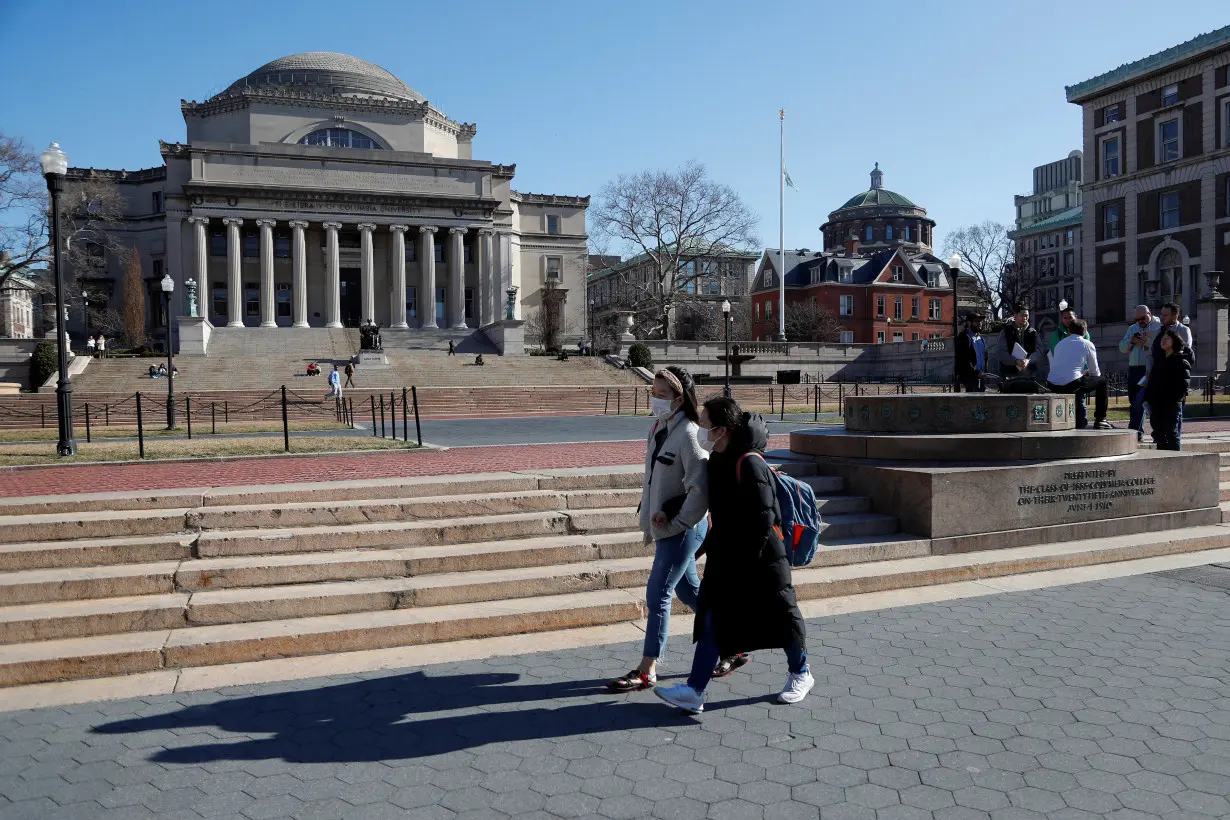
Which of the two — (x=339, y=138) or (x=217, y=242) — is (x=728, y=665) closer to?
(x=217, y=242)

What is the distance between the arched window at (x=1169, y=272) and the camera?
161 feet

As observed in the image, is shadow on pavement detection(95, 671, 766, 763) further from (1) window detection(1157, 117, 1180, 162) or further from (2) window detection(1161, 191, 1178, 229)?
(1) window detection(1157, 117, 1180, 162)

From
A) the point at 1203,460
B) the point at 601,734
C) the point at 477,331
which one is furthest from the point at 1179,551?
the point at 477,331

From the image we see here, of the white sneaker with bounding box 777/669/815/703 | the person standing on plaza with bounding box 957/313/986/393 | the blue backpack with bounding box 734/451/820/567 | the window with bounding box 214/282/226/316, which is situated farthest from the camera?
the window with bounding box 214/282/226/316

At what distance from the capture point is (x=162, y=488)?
30.9 ft

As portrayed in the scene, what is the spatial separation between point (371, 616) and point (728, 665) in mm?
2840

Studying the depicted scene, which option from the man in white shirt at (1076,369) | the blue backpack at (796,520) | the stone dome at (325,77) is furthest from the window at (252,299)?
the blue backpack at (796,520)

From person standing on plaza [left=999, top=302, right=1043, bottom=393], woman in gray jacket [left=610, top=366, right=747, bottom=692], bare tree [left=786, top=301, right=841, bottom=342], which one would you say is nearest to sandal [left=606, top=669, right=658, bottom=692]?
woman in gray jacket [left=610, top=366, right=747, bottom=692]

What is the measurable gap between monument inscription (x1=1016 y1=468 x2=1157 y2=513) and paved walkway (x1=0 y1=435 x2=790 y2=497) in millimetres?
4849

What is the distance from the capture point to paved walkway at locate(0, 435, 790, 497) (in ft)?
32.8

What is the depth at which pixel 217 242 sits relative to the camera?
6612 cm

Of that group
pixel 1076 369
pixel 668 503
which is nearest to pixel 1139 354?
pixel 1076 369

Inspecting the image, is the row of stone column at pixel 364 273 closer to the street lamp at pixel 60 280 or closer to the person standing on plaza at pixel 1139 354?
the street lamp at pixel 60 280

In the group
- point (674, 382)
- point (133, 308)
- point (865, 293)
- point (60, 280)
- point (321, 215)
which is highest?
point (321, 215)
